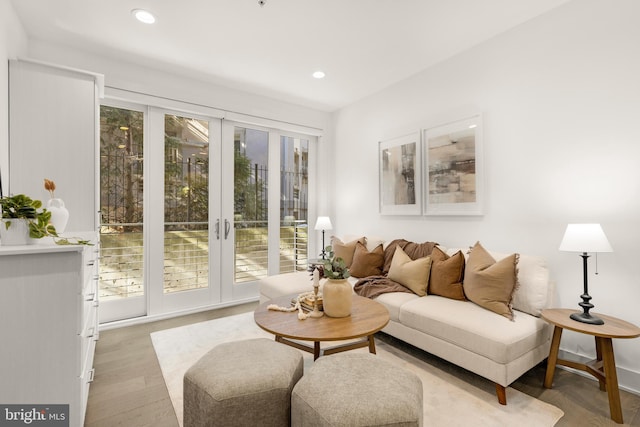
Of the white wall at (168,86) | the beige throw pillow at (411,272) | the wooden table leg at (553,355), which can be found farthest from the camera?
the white wall at (168,86)

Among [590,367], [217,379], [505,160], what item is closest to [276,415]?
[217,379]

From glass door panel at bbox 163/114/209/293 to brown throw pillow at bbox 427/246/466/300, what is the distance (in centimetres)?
259

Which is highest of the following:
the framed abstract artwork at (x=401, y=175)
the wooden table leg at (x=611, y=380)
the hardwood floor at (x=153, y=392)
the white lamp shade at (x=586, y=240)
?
the framed abstract artwork at (x=401, y=175)

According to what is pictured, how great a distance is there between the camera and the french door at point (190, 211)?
3.26m

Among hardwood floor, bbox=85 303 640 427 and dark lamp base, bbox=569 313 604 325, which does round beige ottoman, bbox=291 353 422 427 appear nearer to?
hardwood floor, bbox=85 303 640 427

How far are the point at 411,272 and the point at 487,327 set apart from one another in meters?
0.87

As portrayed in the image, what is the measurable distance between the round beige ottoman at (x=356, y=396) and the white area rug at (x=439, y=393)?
61cm

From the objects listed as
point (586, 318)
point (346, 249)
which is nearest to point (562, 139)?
point (586, 318)

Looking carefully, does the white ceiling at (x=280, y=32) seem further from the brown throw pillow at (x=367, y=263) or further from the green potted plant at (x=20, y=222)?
the brown throw pillow at (x=367, y=263)

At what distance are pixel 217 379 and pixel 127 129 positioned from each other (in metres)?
2.97

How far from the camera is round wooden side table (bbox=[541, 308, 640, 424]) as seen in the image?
175cm

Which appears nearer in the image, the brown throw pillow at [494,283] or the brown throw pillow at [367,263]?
the brown throw pillow at [494,283]
